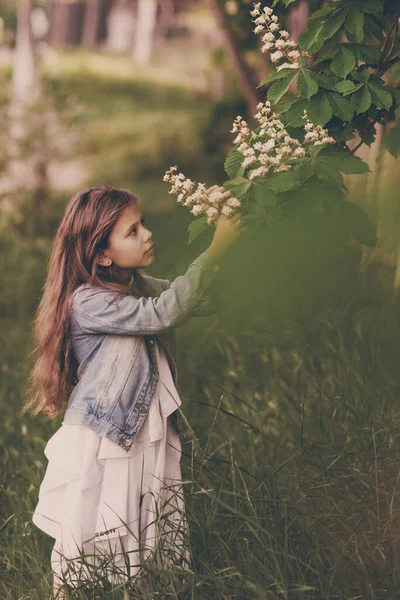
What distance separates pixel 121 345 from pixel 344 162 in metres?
0.92

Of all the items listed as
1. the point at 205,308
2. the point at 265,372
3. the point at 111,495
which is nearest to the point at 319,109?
the point at 205,308

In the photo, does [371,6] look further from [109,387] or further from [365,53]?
[109,387]

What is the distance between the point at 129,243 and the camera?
9.32 feet

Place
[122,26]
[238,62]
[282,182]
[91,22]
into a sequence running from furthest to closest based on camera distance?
[91,22], [122,26], [238,62], [282,182]

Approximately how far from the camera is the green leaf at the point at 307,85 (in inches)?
97.3

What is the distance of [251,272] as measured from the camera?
7.00 feet

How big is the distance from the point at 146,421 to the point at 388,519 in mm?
813

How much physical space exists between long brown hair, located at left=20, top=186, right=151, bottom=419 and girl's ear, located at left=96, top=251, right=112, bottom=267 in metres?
0.02

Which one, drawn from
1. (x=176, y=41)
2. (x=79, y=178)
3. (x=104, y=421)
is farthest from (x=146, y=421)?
(x=176, y=41)

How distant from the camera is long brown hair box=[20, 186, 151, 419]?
2.86m

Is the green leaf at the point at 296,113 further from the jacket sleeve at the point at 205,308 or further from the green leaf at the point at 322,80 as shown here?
the jacket sleeve at the point at 205,308

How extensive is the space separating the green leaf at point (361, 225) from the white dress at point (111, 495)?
2.84ft

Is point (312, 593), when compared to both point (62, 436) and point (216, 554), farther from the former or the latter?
point (62, 436)

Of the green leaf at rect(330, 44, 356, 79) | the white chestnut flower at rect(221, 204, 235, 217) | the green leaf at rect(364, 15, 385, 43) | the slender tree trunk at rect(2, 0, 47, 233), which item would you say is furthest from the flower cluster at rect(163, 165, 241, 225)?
the slender tree trunk at rect(2, 0, 47, 233)
